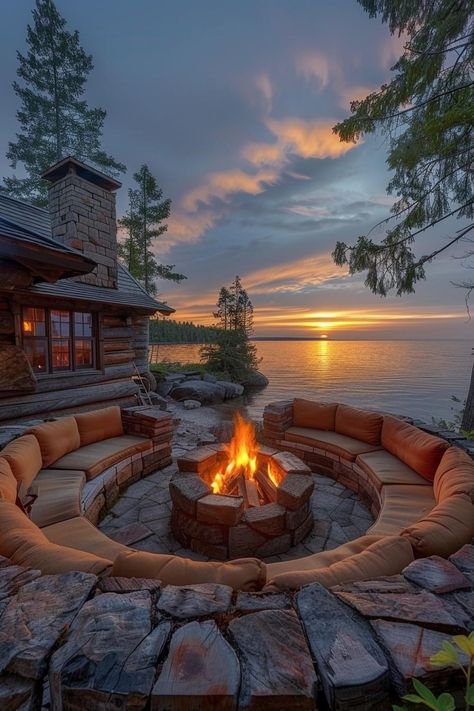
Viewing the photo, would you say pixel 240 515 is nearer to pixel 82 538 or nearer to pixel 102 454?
pixel 82 538

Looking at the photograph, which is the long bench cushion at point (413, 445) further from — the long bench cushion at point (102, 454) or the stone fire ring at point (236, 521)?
the long bench cushion at point (102, 454)

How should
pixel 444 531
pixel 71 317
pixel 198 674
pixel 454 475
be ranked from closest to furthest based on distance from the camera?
pixel 198 674, pixel 444 531, pixel 454 475, pixel 71 317

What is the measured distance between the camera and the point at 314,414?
5.07 m

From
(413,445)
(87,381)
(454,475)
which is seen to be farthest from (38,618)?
(87,381)

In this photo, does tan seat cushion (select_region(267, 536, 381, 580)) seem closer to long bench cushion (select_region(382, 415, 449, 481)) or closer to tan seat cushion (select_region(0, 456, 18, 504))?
long bench cushion (select_region(382, 415, 449, 481))

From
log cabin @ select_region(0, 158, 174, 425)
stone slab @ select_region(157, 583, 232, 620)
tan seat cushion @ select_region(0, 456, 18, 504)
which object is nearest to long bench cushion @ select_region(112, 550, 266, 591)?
stone slab @ select_region(157, 583, 232, 620)

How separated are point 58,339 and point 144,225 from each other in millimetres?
12761

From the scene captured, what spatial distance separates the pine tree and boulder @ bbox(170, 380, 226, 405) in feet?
36.8

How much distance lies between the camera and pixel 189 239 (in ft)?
50.6

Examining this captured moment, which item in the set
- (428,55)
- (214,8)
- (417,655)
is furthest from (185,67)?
(417,655)

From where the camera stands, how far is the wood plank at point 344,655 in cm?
91

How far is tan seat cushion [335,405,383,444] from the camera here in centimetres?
434

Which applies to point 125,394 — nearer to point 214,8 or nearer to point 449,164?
point 449,164

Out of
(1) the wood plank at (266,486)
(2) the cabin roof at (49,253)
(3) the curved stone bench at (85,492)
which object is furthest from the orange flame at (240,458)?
(2) the cabin roof at (49,253)
